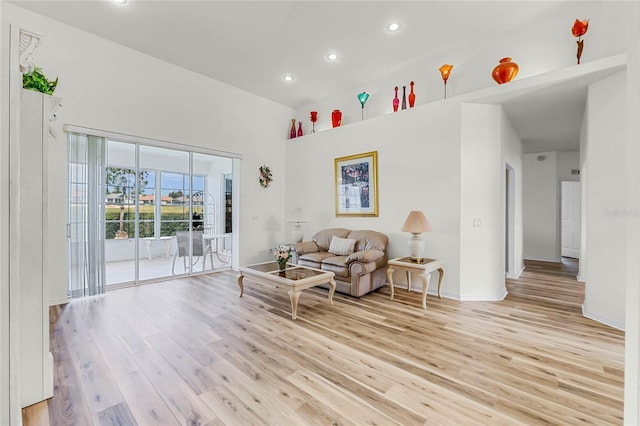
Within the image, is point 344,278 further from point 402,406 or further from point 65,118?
point 65,118

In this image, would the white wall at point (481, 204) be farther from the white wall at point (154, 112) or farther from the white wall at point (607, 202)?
the white wall at point (154, 112)

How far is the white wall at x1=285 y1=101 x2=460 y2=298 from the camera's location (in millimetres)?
3938

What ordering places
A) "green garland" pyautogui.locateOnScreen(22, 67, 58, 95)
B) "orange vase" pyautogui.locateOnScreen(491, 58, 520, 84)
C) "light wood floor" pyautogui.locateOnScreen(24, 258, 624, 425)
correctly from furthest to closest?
"orange vase" pyautogui.locateOnScreen(491, 58, 520, 84) < "green garland" pyautogui.locateOnScreen(22, 67, 58, 95) < "light wood floor" pyautogui.locateOnScreen(24, 258, 624, 425)

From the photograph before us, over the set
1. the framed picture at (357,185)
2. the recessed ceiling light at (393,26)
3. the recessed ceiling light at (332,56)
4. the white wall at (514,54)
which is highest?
the recessed ceiling light at (332,56)

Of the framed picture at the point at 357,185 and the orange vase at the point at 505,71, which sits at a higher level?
the orange vase at the point at 505,71

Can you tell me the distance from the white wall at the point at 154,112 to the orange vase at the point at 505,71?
4.32 metres

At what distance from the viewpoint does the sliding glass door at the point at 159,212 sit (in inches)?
170

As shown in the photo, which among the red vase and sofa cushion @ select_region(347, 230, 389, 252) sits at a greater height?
the red vase

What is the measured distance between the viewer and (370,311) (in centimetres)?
337

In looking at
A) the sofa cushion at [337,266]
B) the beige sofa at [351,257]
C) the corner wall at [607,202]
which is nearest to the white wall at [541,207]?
the corner wall at [607,202]

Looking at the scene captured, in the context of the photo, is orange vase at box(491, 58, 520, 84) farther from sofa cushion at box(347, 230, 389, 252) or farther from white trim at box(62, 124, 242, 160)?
white trim at box(62, 124, 242, 160)

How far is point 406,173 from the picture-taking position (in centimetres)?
444

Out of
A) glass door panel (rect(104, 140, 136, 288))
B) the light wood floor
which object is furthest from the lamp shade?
glass door panel (rect(104, 140, 136, 288))

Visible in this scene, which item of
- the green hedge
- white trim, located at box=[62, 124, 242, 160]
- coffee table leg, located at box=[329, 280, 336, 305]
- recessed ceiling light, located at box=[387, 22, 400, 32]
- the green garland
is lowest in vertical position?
coffee table leg, located at box=[329, 280, 336, 305]
